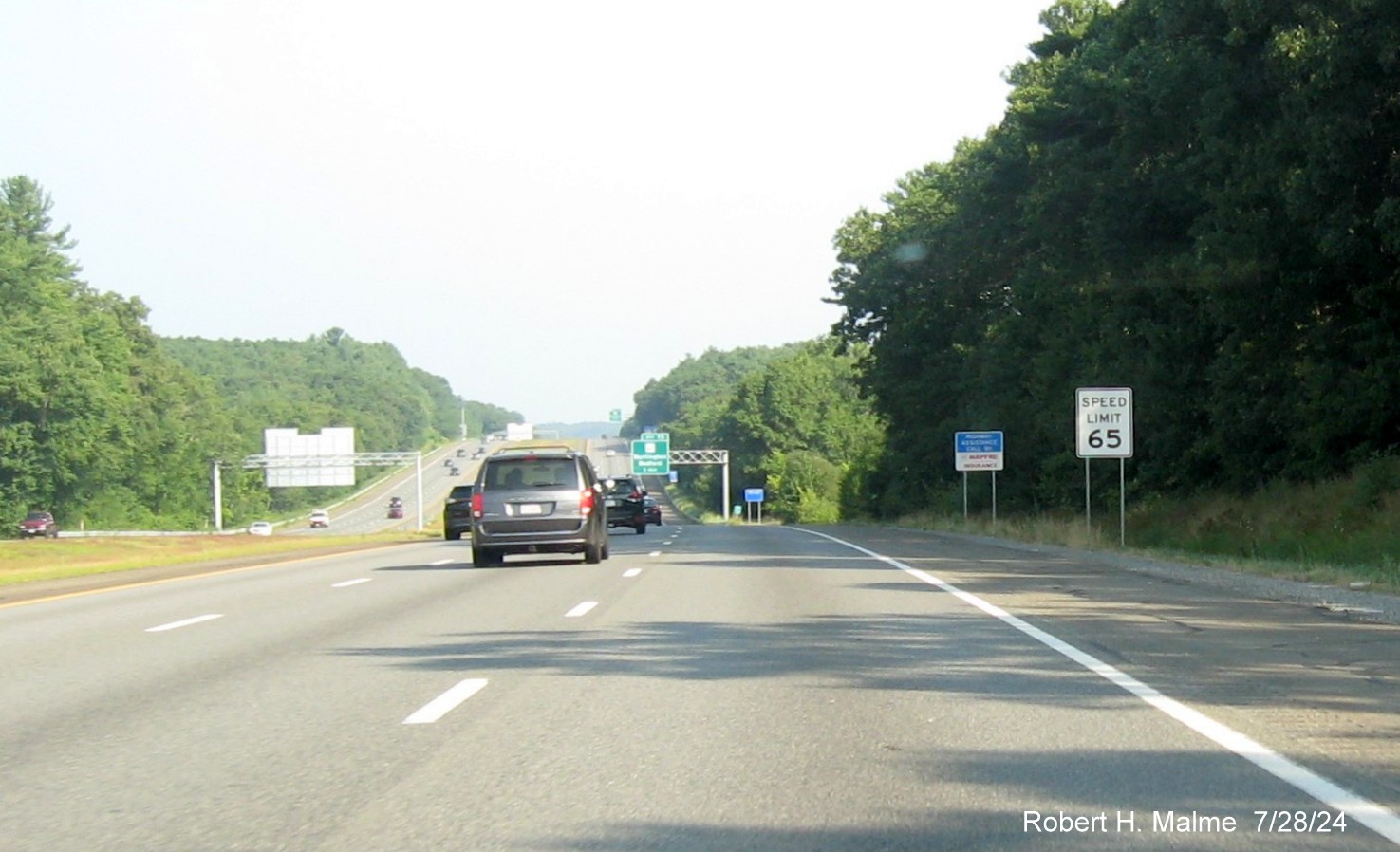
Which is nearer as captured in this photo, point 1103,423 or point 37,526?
point 1103,423

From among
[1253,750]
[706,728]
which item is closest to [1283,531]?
[1253,750]

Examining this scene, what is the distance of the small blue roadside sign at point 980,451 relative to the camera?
50688mm

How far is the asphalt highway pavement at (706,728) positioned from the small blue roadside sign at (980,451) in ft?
109

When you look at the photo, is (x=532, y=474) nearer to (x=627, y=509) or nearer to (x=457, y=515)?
(x=457, y=515)

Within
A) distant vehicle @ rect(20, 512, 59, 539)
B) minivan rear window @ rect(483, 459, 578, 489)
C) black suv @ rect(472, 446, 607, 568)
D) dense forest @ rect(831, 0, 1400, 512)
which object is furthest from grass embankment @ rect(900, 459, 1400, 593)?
distant vehicle @ rect(20, 512, 59, 539)

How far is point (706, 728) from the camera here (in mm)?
9016

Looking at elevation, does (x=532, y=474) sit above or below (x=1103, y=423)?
below

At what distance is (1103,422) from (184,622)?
1963cm

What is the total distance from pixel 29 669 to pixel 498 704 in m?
4.40

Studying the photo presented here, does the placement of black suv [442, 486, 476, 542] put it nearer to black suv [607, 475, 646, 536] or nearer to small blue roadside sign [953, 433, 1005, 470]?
black suv [607, 475, 646, 536]

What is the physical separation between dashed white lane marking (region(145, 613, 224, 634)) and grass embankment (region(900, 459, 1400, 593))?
1246 cm

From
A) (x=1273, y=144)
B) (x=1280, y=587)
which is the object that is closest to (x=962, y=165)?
(x=1273, y=144)

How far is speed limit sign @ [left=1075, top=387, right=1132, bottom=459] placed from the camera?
31000mm

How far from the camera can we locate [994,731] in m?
8.74
